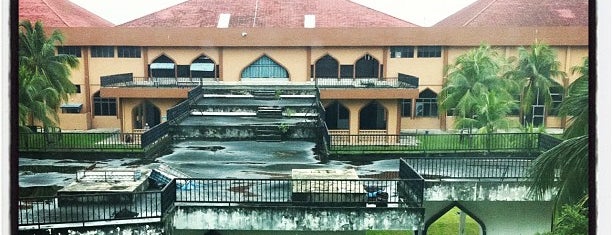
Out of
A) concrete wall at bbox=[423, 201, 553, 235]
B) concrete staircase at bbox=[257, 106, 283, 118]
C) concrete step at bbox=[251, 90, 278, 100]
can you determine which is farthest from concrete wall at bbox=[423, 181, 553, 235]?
concrete step at bbox=[251, 90, 278, 100]

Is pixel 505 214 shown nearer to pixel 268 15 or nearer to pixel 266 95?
pixel 266 95

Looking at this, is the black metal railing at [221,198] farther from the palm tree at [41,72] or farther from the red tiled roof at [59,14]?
the red tiled roof at [59,14]

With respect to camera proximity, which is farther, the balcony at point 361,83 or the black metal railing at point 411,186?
the balcony at point 361,83

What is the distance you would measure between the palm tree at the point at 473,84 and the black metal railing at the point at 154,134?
2.22 m

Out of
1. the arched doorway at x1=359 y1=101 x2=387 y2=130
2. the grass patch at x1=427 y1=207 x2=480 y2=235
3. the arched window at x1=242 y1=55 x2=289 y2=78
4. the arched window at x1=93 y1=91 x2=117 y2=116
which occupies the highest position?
the arched window at x1=242 y1=55 x2=289 y2=78

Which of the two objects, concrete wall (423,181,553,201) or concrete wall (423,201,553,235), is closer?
concrete wall (423,201,553,235)

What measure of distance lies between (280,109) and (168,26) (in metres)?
1.12

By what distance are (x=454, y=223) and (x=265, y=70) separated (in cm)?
198

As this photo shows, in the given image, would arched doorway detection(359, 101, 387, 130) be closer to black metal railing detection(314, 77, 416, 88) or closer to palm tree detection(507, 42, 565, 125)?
black metal railing detection(314, 77, 416, 88)

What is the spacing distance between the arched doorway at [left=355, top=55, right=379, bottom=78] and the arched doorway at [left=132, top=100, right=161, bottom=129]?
1660 mm

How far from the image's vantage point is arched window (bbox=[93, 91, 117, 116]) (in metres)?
4.54

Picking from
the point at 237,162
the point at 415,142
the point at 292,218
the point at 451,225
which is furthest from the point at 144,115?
the point at 451,225

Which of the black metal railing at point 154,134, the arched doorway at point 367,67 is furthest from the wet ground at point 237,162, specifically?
the arched doorway at point 367,67

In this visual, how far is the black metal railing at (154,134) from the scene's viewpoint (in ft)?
15.1
